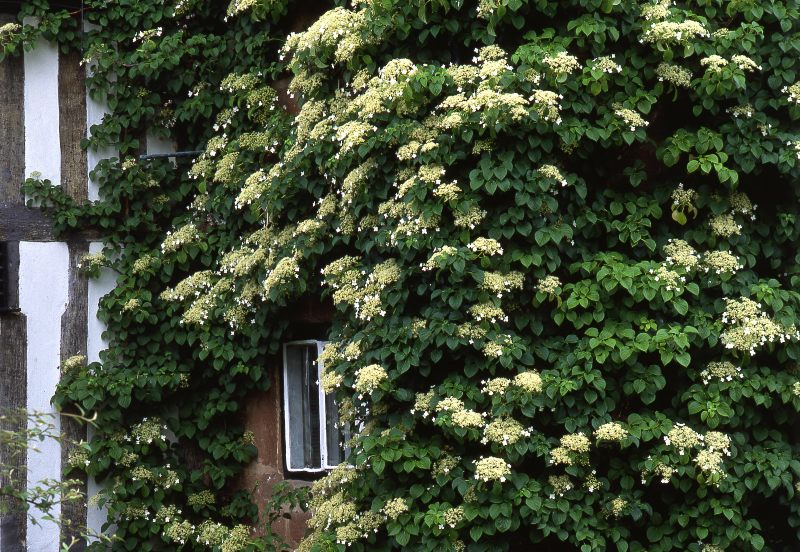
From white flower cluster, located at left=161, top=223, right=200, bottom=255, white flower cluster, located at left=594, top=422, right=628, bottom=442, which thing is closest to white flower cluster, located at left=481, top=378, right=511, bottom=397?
white flower cluster, located at left=594, top=422, right=628, bottom=442

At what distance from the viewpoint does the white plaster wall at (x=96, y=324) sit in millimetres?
9023

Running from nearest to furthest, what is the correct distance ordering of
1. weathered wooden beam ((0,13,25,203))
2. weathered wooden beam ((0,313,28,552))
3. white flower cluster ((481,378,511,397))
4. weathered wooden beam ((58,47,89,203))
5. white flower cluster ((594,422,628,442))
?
1. white flower cluster ((594,422,628,442))
2. white flower cluster ((481,378,511,397))
3. weathered wooden beam ((0,313,28,552))
4. weathered wooden beam ((0,13,25,203))
5. weathered wooden beam ((58,47,89,203))

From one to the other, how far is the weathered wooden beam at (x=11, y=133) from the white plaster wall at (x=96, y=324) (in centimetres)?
78

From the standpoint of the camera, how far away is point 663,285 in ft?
22.5

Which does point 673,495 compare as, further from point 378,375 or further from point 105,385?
point 105,385

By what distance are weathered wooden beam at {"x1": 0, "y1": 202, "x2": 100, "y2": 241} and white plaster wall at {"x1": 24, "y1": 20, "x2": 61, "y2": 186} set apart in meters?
0.30

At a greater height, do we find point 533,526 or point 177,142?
point 177,142

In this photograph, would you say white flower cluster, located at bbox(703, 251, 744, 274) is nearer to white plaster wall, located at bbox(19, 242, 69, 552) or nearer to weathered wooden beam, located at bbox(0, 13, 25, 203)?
white plaster wall, located at bbox(19, 242, 69, 552)

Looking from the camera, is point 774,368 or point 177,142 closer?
point 774,368

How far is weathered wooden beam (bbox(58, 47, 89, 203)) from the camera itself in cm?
921

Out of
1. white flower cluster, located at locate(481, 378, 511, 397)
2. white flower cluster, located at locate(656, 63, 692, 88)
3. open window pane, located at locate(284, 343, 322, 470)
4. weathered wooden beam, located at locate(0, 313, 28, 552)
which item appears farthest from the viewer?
open window pane, located at locate(284, 343, 322, 470)

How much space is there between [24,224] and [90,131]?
0.95 metres

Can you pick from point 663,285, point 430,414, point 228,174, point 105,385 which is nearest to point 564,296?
point 663,285

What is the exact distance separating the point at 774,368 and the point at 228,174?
4.41m
